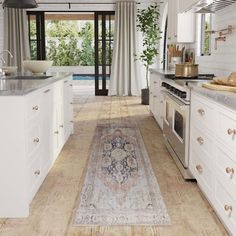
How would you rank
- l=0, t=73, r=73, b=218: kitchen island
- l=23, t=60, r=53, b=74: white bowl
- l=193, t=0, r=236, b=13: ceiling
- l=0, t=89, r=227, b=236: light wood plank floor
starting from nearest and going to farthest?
l=0, t=89, r=227, b=236: light wood plank floor → l=0, t=73, r=73, b=218: kitchen island → l=193, t=0, r=236, b=13: ceiling → l=23, t=60, r=53, b=74: white bowl

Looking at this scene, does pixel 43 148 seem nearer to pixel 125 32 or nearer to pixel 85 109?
→ pixel 85 109

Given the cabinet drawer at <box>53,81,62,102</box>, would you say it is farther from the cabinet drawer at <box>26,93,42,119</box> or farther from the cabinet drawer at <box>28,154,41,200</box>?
the cabinet drawer at <box>28,154,41,200</box>

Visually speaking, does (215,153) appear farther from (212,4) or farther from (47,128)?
(212,4)

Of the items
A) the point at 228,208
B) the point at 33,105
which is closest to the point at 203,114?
the point at 228,208

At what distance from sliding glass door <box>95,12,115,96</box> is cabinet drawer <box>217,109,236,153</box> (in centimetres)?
833

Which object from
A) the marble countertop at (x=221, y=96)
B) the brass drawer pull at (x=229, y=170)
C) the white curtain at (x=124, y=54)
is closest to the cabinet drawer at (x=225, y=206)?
the brass drawer pull at (x=229, y=170)

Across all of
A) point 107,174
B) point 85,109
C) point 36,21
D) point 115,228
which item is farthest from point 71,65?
point 115,228

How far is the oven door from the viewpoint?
3.55 metres

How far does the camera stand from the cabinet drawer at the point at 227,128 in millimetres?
2184

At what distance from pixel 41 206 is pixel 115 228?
0.65 m

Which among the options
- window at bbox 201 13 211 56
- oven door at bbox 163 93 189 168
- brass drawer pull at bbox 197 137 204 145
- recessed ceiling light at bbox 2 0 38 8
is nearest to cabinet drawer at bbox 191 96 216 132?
brass drawer pull at bbox 197 137 204 145

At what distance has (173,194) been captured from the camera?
320cm

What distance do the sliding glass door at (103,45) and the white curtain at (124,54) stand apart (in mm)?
302

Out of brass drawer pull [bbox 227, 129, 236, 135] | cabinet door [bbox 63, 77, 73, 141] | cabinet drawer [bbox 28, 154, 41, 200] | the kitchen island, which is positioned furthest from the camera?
cabinet door [bbox 63, 77, 73, 141]
